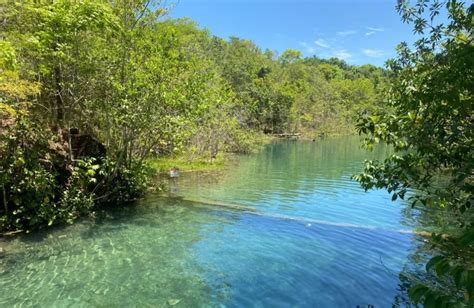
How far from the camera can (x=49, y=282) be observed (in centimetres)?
838

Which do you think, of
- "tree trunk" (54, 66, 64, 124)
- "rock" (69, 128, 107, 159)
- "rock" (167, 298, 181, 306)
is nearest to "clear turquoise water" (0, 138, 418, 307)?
"rock" (167, 298, 181, 306)

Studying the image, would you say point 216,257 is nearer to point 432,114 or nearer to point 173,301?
point 173,301

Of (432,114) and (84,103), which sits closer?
(432,114)

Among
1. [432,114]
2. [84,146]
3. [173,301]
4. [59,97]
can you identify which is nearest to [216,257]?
[173,301]

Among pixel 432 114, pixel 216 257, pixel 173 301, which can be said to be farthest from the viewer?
pixel 216 257

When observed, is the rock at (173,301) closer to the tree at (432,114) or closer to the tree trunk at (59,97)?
the tree at (432,114)

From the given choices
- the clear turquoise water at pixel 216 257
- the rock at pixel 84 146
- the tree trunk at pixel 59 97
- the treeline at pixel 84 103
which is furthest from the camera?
the rock at pixel 84 146

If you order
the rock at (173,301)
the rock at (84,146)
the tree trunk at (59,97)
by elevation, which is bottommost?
the rock at (173,301)

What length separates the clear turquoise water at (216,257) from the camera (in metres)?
7.89

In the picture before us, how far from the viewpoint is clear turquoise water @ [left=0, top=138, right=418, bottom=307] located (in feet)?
25.9

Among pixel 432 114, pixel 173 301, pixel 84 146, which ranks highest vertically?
pixel 432 114

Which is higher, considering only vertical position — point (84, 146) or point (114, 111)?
point (114, 111)

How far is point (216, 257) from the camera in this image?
33.3 feet

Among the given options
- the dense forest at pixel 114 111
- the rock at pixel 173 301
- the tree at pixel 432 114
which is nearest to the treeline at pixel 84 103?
the dense forest at pixel 114 111
